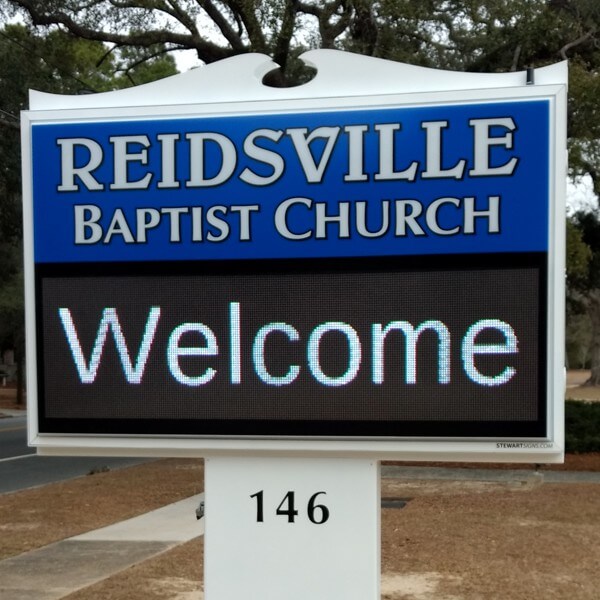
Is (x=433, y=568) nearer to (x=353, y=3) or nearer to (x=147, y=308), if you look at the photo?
(x=147, y=308)

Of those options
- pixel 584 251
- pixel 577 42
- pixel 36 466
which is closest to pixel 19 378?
pixel 36 466

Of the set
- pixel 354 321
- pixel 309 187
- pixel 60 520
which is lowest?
pixel 60 520

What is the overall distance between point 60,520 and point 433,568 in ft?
14.6

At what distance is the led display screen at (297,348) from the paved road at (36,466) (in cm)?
996

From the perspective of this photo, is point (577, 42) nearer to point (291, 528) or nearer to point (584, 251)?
point (584, 251)

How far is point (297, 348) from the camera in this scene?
12.6 feet

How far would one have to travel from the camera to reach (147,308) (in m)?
3.95

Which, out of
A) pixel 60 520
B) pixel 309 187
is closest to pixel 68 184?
pixel 309 187

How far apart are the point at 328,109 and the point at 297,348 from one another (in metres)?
0.96

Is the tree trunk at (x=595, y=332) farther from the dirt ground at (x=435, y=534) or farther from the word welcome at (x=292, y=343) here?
the word welcome at (x=292, y=343)

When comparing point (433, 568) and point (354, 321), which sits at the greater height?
point (354, 321)

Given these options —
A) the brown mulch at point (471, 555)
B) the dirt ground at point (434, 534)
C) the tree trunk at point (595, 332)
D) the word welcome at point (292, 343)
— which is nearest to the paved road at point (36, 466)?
the dirt ground at point (434, 534)

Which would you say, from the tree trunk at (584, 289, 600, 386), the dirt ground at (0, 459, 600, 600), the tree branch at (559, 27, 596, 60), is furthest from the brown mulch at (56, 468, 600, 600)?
the tree trunk at (584, 289, 600, 386)

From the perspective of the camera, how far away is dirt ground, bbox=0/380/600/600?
6762 millimetres
